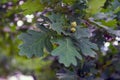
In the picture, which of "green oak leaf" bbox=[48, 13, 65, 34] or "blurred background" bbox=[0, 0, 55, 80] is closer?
"green oak leaf" bbox=[48, 13, 65, 34]

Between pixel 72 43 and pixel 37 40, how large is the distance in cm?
11

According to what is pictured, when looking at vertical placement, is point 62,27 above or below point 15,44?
Answer: above

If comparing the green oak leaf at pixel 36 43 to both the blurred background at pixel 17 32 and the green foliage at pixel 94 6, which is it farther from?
the blurred background at pixel 17 32

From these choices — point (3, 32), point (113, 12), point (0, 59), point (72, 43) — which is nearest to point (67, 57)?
point (72, 43)

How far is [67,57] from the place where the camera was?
94 centimetres

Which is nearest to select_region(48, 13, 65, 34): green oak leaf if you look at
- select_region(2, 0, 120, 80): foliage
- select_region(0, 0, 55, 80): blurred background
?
select_region(2, 0, 120, 80): foliage

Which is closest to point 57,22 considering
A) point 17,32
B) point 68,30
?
point 68,30

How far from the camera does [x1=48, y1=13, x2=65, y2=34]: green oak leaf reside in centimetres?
94

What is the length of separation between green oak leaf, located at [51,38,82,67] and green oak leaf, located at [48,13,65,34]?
0.03 meters

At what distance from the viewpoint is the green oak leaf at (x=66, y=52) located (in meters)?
0.94

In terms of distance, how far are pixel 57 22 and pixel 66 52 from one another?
0.29ft

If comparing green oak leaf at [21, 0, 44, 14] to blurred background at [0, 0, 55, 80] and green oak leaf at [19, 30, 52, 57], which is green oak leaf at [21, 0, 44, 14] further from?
blurred background at [0, 0, 55, 80]

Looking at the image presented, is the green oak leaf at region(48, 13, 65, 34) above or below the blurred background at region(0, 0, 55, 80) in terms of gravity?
above

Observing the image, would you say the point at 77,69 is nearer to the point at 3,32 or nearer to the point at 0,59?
the point at 3,32
